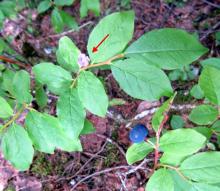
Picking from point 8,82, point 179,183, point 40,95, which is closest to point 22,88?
point 8,82

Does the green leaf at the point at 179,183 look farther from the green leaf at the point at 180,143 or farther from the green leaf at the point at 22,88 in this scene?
the green leaf at the point at 22,88

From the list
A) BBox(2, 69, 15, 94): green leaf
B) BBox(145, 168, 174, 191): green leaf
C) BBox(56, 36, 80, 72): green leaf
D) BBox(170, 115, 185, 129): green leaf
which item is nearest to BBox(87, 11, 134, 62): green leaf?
BBox(56, 36, 80, 72): green leaf

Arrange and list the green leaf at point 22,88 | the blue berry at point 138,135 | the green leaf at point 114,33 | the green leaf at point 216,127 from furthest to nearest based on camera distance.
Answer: the blue berry at point 138,135, the green leaf at point 216,127, the green leaf at point 22,88, the green leaf at point 114,33

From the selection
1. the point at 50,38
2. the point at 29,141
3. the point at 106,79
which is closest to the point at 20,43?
the point at 50,38

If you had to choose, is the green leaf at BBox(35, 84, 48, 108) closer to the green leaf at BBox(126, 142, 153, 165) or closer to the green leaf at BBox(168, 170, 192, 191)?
the green leaf at BBox(126, 142, 153, 165)

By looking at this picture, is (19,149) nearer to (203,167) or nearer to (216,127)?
(203,167)

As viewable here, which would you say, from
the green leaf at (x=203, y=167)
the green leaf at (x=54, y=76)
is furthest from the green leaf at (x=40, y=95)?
the green leaf at (x=203, y=167)

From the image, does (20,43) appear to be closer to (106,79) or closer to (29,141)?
(106,79)
